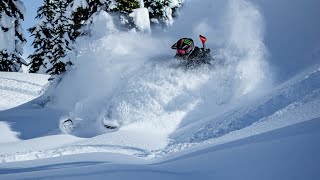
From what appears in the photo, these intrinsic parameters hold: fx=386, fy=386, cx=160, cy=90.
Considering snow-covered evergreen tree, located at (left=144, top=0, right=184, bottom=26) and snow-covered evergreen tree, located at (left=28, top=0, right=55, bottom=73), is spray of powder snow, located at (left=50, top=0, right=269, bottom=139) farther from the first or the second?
snow-covered evergreen tree, located at (left=28, top=0, right=55, bottom=73)

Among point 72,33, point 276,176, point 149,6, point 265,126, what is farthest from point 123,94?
point 72,33

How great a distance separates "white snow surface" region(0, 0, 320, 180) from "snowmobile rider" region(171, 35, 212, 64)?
0.93ft

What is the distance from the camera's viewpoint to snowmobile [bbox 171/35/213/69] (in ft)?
34.1

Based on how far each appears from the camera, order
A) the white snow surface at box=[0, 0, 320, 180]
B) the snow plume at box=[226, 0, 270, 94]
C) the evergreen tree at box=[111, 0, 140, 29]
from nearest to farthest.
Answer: the white snow surface at box=[0, 0, 320, 180] < the snow plume at box=[226, 0, 270, 94] < the evergreen tree at box=[111, 0, 140, 29]

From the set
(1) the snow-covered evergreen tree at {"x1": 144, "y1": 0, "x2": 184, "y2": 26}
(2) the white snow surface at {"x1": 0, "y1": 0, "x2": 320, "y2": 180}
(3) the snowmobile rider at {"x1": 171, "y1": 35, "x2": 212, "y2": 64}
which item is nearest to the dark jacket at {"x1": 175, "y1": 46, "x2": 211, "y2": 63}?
(3) the snowmobile rider at {"x1": 171, "y1": 35, "x2": 212, "y2": 64}

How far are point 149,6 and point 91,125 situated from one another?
12.5 m

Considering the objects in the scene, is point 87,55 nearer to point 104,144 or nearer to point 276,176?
point 104,144

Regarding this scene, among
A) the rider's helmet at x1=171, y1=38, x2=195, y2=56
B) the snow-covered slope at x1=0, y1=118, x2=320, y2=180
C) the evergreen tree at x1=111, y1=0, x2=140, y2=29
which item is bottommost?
the snow-covered slope at x1=0, y1=118, x2=320, y2=180

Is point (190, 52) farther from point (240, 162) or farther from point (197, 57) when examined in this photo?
point (240, 162)

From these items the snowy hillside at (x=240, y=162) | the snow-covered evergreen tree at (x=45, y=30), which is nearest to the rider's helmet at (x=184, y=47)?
the snowy hillside at (x=240, y=162)

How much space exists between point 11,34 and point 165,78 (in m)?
15.2

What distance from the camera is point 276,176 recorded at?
113 inches

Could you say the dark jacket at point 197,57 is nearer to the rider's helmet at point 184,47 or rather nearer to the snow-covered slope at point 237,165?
the rider's helmet at point 184,47

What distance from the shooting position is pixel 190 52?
34.4 ft
